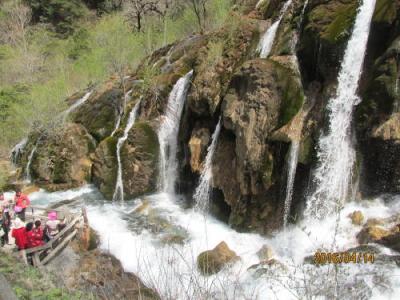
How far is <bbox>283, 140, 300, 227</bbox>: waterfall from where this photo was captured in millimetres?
11547

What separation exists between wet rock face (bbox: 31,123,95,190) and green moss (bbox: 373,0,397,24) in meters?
12.3

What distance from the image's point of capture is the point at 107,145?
55.9 feet

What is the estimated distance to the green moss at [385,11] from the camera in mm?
10977

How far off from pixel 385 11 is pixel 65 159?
13012mm

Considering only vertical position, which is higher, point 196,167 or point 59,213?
point 196,167

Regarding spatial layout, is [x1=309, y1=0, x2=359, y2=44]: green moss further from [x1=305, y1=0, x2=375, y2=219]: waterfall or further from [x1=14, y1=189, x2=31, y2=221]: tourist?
[x1=14, y1=189, x2=31, y2=221]: tourist

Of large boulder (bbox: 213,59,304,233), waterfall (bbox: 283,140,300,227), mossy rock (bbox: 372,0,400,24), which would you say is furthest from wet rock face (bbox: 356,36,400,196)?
large boulder (bbox: 213,59,304,233)

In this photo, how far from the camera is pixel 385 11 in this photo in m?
11.1

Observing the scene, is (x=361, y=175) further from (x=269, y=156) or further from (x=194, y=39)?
(x=194, y=39)

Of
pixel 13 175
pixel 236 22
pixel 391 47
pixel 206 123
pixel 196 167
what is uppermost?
pixel 236 22

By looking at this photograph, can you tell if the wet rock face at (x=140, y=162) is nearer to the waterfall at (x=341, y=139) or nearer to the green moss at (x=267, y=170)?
the green moss at (x=267, y=170)

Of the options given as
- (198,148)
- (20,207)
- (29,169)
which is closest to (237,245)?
(198,148)

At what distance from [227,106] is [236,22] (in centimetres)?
455

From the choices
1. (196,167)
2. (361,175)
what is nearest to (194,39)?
(196,167)
